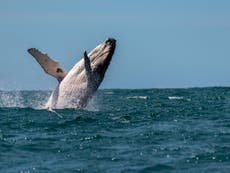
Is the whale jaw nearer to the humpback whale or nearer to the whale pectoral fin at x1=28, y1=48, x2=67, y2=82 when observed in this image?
the humpback whale

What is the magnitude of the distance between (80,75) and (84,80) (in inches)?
9.5

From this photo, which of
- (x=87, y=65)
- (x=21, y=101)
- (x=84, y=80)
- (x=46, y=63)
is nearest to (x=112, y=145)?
(x=87, y=65)

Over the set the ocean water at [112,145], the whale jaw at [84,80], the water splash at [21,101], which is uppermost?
the whale jaw at [84,80]

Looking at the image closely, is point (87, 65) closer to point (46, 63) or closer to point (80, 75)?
point (80, 75)

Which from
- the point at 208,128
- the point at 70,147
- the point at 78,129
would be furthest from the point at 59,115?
the point at 70,147

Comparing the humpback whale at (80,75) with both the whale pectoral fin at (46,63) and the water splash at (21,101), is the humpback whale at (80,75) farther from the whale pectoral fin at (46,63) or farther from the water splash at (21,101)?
the water splash at (21,101)

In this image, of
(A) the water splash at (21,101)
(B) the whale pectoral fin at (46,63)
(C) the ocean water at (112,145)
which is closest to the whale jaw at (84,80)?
(B) the whale pectoral fin at (46,63)

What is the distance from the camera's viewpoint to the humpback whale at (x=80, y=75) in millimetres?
19125

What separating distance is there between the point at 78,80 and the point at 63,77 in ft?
2.36

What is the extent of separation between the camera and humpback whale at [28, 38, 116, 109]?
19125mm

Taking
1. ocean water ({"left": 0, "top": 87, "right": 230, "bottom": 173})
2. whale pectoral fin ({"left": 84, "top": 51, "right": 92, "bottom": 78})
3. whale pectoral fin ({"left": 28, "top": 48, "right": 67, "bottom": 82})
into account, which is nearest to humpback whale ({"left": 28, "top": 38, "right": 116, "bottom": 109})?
whale pectoral fin ({"left": 28, "top": 48, "right": 67, "bottom": 82})

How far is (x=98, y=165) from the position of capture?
31.8 feet

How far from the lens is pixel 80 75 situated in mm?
19297

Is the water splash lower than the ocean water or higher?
higher
